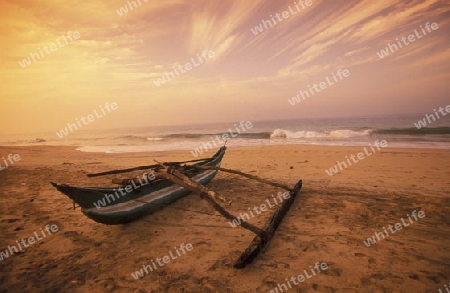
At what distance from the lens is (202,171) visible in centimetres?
786

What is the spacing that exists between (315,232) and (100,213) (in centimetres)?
445

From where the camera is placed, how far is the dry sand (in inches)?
132

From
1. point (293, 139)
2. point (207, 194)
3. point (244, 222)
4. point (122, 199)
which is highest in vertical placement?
point (122, 199)

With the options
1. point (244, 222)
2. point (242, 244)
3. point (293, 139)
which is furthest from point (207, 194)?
point (293, 139)

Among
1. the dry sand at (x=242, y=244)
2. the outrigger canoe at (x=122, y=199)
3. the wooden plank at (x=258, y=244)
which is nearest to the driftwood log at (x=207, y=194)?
the wooden plank at (x=258, y=244)

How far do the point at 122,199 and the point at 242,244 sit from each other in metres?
2.83

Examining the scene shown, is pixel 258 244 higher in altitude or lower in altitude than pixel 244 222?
lower

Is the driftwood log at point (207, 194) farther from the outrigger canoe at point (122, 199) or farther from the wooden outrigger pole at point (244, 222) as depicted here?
the outrigger canoe at point (122, 199)

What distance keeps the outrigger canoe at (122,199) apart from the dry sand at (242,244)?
0.31m

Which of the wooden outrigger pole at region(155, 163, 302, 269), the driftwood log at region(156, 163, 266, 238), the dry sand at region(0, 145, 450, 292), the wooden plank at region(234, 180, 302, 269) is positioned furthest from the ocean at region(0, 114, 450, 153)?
the wooden plank at region(234, 180, 302, 269)

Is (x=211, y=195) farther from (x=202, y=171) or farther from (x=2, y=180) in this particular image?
(x=2, y=180)

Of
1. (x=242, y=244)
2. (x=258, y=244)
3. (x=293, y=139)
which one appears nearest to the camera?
(x=258, y=244)

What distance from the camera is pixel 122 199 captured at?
5008mm

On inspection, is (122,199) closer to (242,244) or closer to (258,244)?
(242,244)
